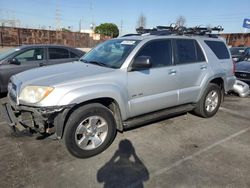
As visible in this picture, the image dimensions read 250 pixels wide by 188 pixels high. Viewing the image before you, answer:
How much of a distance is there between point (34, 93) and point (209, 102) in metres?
3.80

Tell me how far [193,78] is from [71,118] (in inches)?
105

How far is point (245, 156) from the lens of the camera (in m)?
3.55

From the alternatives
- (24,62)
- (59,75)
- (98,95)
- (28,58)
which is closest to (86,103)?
(98,95)

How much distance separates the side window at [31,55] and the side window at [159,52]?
159 inches

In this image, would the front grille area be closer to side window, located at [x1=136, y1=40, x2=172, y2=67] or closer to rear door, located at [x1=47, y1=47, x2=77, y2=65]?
side window, located at [x1=136, y1=40, x2=172, y2=67]

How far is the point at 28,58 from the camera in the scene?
21.7 ft

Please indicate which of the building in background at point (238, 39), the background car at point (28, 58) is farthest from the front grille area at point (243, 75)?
the building in background at point (238, 39)

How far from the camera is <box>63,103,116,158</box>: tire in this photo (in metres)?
3.18

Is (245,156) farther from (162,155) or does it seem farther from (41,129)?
(41,129)

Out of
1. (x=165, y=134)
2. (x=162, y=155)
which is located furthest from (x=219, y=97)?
(x=162, y=155)

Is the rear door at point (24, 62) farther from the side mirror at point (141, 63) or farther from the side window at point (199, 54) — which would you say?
the side window at point (199, 54)

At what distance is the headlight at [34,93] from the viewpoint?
3.04m

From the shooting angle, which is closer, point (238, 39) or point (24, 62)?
point (24, 62)

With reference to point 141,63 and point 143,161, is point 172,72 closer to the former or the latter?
point 141,63
